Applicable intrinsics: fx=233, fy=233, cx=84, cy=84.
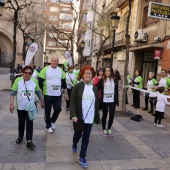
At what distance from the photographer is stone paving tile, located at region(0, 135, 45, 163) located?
4.09m

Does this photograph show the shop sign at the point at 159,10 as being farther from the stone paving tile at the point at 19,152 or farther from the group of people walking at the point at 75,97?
the stone paving tile at the point at 19,152

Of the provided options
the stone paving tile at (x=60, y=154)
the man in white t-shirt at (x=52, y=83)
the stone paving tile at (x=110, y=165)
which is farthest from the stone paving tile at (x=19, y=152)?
the stone paving tile at (x=110, y=165)

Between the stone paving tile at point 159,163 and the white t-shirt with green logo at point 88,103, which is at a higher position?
the white t-shirt with green logo at point 88,103

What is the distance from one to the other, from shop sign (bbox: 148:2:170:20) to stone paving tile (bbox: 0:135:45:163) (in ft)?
19.2

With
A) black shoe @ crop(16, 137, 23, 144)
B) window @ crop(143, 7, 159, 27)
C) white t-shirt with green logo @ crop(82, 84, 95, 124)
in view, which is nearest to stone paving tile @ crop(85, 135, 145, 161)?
white t-shirt with green logo @ crop(82, 84, 95, 124)

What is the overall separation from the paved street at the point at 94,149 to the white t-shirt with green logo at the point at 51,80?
1.05 metres

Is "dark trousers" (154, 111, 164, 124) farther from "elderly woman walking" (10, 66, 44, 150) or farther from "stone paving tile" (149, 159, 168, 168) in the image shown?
"elderly woman walking" (10, 66, 44, 150)

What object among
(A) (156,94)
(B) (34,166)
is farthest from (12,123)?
(A) (156,94)

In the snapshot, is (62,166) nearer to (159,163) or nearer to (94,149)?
(94,149)

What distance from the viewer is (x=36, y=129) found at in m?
6.04

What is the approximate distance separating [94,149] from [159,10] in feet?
19.2

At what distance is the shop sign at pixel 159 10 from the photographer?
8.21 m

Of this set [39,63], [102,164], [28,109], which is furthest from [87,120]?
[39,63]

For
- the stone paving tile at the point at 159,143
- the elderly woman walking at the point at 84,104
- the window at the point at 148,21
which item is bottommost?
the stone paving tile at the point at 159,143
